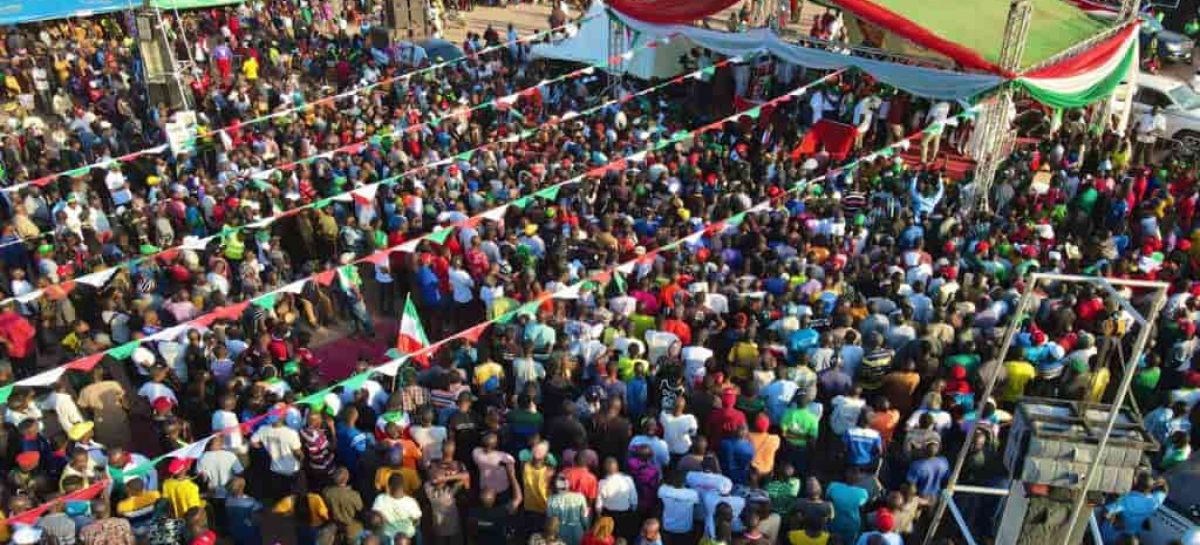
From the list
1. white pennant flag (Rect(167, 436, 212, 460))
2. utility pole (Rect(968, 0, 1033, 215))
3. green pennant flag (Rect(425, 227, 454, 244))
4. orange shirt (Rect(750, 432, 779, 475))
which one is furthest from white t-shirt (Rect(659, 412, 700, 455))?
utility pole (Rect(968, 0, 1033, 215))

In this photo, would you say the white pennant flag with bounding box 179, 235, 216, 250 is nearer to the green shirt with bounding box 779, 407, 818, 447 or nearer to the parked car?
the green shirt with bounding box 779, 407, 818, 447

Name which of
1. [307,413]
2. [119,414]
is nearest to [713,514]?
[307,413]

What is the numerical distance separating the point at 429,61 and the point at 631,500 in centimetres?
1496

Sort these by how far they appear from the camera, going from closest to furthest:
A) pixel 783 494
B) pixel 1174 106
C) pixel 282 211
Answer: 1. pixel 783 494
2. pixel 282 211
3. pixel 1174 106

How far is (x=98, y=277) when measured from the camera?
10.3 m

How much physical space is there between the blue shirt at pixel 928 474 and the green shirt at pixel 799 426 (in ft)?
2.79

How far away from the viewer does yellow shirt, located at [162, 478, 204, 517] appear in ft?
23.1

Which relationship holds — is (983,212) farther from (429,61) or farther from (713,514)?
(429,61)

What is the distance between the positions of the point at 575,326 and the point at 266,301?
326 cm

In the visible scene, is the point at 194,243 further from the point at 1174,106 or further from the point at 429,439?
the point at 1174,106

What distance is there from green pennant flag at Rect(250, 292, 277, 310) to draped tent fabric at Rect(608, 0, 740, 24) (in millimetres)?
9881

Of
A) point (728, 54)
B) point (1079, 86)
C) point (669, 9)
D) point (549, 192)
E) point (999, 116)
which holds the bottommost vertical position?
point (549, 192)

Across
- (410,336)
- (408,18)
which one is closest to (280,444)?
(410,336)

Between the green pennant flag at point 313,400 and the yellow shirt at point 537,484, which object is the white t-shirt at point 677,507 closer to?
the yellow shirt at point 537,484
